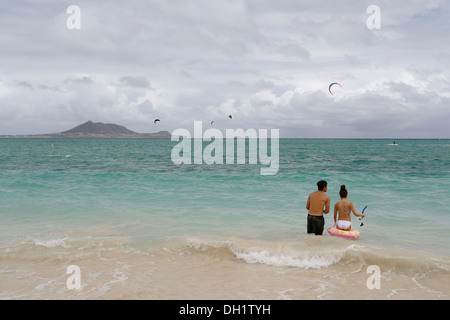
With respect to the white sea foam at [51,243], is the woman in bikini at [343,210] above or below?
above

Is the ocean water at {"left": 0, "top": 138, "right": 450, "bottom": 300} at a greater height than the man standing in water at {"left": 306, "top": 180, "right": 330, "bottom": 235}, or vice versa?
the man standing in water at {"left": 306, "top": 180, "right": 330, "bottom": 235}

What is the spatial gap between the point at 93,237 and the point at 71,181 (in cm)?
1581

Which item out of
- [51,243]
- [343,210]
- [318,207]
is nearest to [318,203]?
[318,207]

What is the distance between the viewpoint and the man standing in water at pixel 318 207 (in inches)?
400

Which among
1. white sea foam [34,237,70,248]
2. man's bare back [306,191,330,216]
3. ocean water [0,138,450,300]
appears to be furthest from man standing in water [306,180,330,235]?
white sea foam [34,237,70,248]

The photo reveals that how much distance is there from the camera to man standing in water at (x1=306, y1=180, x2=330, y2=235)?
10156 mm

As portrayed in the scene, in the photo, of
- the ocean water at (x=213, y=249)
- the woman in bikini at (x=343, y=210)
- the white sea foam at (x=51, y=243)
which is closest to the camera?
the ocean water at (x=213, y=249)

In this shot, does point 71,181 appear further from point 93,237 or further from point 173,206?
point 93,237

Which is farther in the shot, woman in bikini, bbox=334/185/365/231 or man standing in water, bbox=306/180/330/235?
woman in bikini, bbox=334/185/365/231

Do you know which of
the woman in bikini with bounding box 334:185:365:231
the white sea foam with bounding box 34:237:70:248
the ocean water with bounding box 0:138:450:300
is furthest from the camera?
the woman in bikini with bounding box 334:185:365:231

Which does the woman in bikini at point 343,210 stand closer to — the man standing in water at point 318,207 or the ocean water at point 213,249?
the man standing in water at point 318,207

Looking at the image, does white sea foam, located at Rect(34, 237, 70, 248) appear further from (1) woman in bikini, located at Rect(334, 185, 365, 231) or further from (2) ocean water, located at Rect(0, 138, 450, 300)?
(1) woman in bikini, located at Rect(334, 185, 365, 231)

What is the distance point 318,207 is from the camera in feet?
33.7

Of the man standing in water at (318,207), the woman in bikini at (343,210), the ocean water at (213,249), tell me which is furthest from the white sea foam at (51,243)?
the woman in bikini at (343,210)
